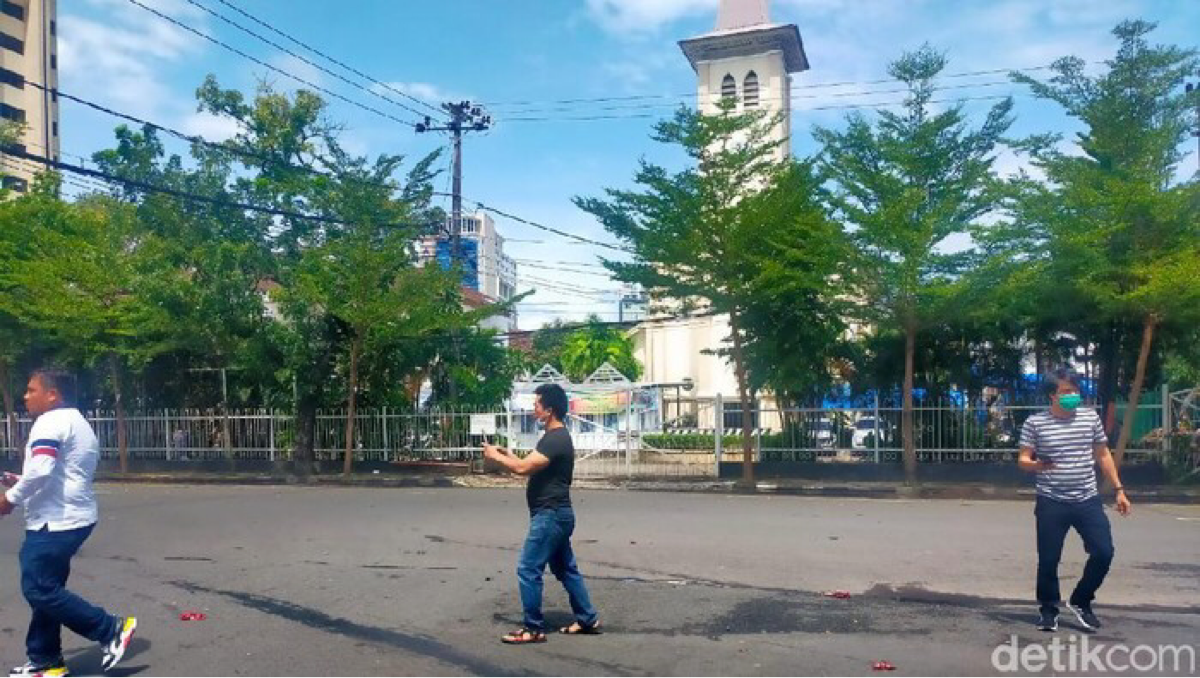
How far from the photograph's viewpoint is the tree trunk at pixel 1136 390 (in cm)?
1616

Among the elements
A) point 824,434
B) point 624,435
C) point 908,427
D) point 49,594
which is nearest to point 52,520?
point 49,594

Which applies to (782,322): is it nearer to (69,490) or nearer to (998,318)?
(998,318)

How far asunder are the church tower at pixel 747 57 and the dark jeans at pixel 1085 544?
35439mm

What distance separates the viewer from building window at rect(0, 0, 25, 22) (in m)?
58.3

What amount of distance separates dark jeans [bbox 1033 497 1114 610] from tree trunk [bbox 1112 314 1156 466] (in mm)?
11092

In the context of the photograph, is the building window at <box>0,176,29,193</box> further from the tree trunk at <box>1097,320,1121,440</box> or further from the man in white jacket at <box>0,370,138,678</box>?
the tree trunk at <box>1097,320,1121,440</box>

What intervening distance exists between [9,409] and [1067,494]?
24977 millimetres

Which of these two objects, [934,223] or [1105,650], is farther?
[934,223]

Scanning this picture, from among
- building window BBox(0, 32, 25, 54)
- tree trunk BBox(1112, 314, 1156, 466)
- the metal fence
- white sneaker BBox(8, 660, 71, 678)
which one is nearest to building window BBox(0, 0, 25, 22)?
building window BBox(0, 32, 25, 54)

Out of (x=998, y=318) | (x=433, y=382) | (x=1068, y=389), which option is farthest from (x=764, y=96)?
(x=1068, y=389)

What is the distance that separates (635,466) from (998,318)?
732cm

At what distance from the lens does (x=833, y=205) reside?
1661cm

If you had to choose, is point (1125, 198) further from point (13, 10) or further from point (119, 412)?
point (13, 10)

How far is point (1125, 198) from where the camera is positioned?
15.1 m
